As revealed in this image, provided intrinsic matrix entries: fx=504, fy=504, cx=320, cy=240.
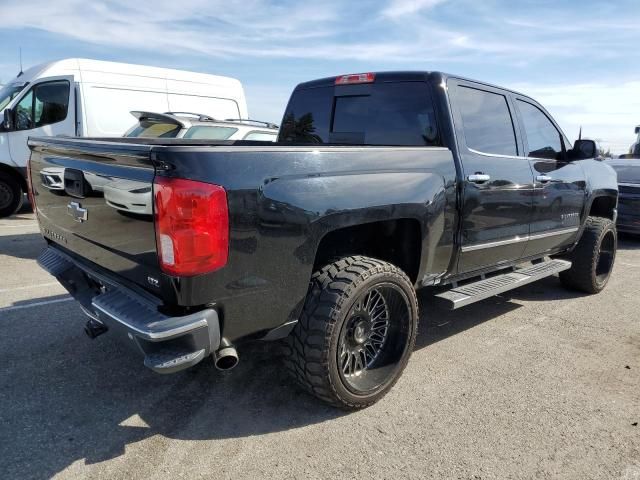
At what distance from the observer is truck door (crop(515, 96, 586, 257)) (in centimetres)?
432

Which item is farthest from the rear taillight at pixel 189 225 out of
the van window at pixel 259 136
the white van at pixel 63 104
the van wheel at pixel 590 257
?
the white van at pixel 63 104

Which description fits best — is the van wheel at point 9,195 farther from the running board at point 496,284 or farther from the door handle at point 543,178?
the door handle at point 543,178

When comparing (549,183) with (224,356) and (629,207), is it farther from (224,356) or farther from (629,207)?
(629,207)

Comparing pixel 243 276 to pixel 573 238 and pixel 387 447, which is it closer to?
pixel 387 447

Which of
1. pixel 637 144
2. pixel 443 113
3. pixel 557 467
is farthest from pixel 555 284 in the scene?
pixel 637 144

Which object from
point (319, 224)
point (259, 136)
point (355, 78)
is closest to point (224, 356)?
point (319, 224)

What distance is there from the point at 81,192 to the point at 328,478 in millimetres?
1914

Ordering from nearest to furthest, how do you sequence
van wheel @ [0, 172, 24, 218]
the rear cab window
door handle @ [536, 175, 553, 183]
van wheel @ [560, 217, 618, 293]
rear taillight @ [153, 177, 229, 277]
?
rear taillight @ [153, 177, 229, 277], the rear cab window, door handle @ [536, 175, 553, 183], van wheel @ [560, 217, 618, 293], van wheel @ [0, 172, 24, 218]

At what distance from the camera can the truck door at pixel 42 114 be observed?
8883mm

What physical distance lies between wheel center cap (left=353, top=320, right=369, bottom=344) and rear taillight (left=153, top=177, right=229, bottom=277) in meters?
1.09

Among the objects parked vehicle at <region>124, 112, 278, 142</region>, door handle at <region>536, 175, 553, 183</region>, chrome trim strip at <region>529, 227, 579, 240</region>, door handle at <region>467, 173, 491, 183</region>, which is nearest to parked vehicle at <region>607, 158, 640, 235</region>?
chrome trim strip at <region>529, 227, 579, 240</region>

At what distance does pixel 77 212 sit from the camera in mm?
2752

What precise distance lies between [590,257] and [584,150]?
115 cm

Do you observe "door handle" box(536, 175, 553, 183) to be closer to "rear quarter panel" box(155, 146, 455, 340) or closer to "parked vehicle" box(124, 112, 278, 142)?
"rear quarter panel" box(155, 146, 455, 340)
